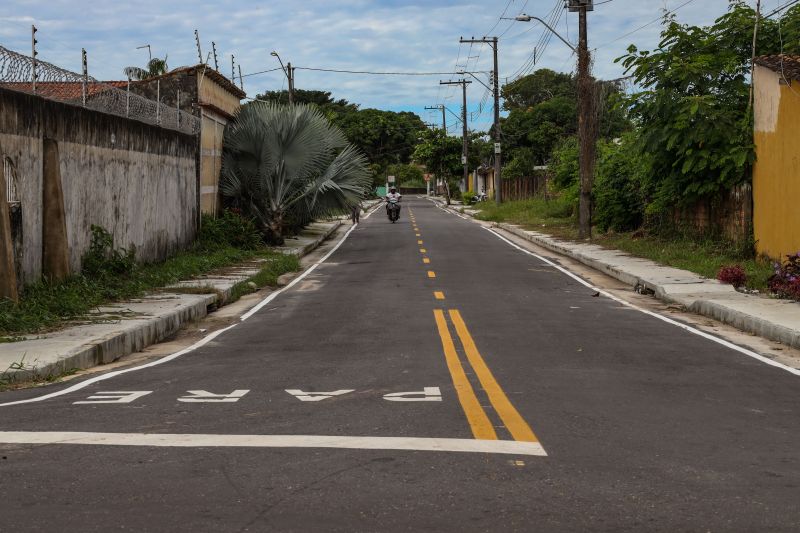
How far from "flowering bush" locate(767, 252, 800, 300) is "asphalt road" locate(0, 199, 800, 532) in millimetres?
3531

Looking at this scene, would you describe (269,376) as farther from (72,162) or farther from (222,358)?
(72,162)

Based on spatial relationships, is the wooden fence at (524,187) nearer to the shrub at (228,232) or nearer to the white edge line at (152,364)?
the shrub at (228,232)

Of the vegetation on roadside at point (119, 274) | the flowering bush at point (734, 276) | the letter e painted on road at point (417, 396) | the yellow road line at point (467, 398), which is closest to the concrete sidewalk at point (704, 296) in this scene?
the flowering bush at point (734, 276)

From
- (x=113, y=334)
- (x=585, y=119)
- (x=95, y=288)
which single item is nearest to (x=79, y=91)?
(x=95, y=288)

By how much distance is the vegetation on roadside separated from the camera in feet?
44.1

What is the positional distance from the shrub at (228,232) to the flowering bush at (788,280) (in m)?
15.4

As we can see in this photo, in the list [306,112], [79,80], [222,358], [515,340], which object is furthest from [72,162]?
Result: [306,112]

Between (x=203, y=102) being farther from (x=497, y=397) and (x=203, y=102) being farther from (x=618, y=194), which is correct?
(x=497, y=397)

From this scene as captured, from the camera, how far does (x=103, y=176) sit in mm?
18828

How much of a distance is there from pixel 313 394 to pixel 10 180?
7.89 metres

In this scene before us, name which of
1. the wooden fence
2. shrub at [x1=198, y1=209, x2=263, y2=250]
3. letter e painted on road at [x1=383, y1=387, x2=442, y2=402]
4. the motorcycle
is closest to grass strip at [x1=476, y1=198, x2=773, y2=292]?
the motorcycle

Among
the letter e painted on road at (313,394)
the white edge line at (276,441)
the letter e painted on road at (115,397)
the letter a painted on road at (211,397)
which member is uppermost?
the white edge line at (276,441)

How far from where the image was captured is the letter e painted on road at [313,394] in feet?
27.6

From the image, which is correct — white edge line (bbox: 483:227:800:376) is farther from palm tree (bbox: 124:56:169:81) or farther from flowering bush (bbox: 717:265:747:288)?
palm tree (bbox: 124:56:169:81)
